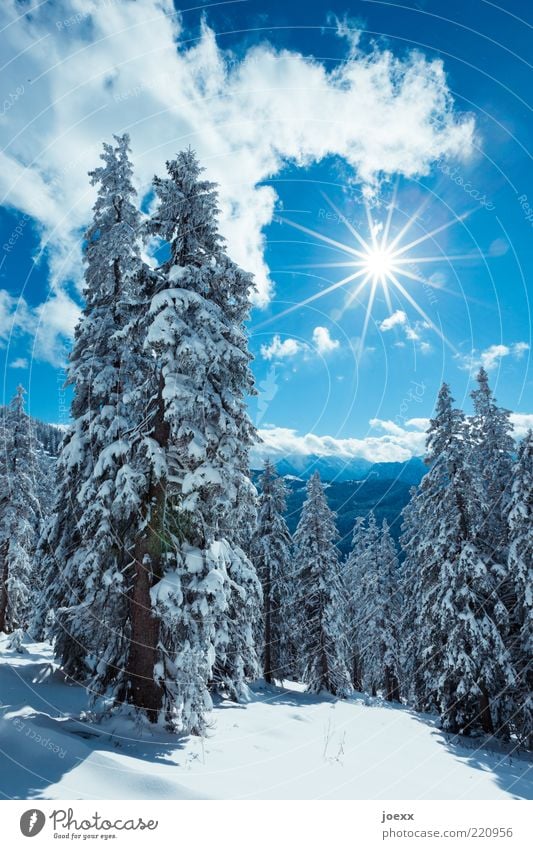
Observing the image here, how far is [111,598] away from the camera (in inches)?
400

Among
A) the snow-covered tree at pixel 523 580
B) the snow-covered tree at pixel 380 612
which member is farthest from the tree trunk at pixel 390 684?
the snow-covered tree at pixel 523 580

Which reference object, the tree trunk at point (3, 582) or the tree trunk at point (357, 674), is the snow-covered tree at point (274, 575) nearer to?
the tree trunk at point (3, 582)

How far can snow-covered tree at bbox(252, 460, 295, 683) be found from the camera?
26.5 m

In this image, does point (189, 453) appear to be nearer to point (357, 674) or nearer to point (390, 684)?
point (390, 684)

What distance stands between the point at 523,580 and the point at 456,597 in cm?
265

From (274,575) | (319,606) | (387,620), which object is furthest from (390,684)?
(274,575)

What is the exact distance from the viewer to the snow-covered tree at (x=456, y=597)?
16.7 m

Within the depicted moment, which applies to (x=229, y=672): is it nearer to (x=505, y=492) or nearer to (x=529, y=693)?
(x=529, y=693)

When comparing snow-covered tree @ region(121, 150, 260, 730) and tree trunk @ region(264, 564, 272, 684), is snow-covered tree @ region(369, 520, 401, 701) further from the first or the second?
snow-covered tree @ region(121, 150, 260, 730)

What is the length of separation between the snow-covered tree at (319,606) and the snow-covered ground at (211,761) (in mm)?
15102

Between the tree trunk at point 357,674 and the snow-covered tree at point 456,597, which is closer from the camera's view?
the snow-covered tree at point 456,597

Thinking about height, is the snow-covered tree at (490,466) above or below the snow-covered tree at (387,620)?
above
